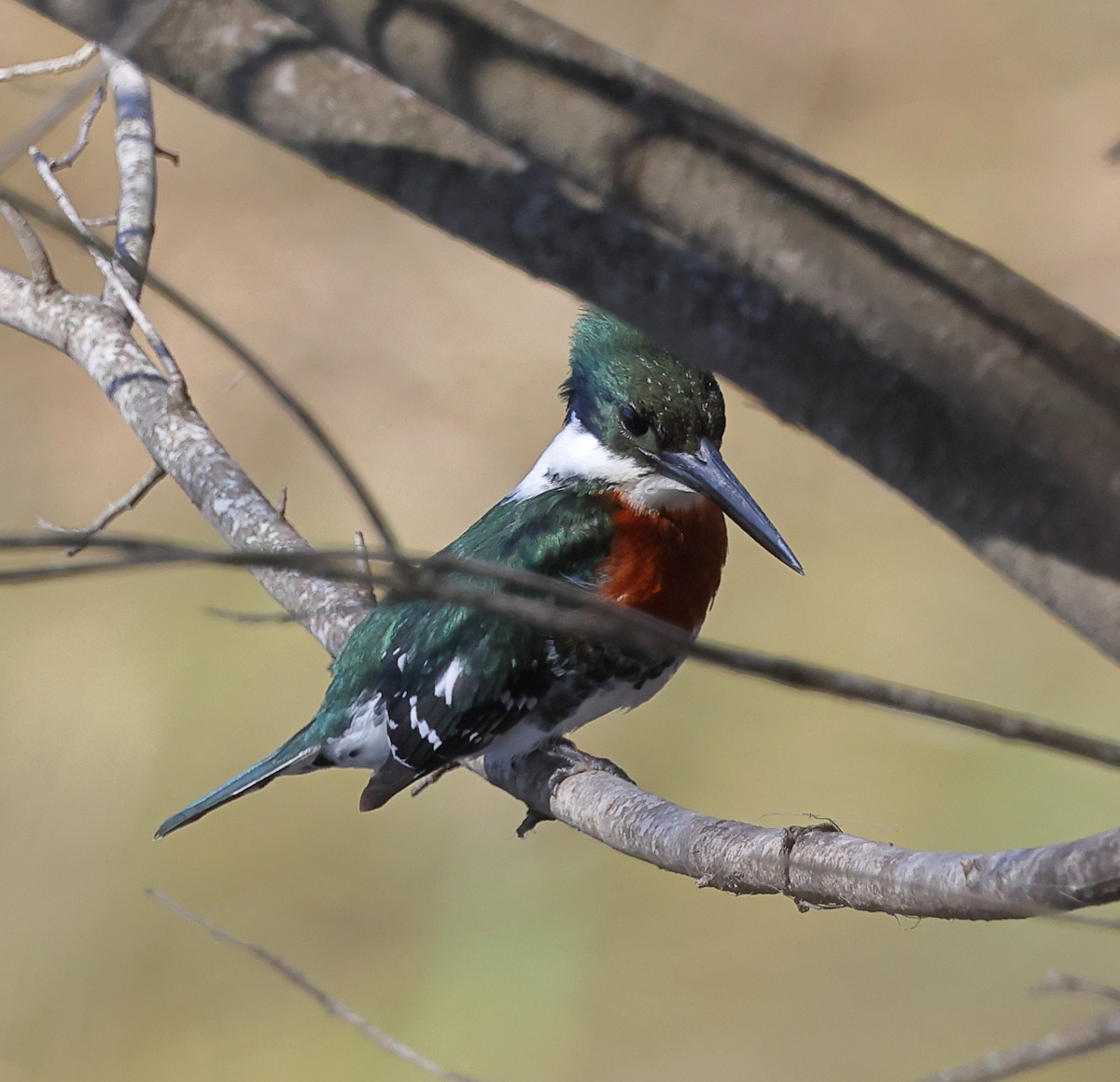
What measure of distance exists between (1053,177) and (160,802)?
3.18 m

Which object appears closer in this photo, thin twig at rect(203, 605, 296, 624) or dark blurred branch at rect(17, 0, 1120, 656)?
dark blurred branch at rect(17, 0, 1120, 656)

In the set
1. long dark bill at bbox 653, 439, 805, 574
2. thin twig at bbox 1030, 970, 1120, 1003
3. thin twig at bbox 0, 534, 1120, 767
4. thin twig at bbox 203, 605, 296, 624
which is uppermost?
long dark bill at bbox 653, 439, 805, 574

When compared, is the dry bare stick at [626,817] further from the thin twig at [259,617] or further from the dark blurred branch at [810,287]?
the dark blurred branch at [810,287]

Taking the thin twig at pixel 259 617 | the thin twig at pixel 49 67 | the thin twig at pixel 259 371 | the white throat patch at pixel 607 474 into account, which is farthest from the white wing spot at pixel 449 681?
the thin twig at pixel 259 371

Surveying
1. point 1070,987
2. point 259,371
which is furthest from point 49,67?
point 1070,987

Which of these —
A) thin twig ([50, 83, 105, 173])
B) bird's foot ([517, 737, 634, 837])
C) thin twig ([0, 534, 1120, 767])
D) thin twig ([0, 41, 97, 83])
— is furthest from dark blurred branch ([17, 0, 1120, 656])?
thin twig ([50, 83, 105, 173])

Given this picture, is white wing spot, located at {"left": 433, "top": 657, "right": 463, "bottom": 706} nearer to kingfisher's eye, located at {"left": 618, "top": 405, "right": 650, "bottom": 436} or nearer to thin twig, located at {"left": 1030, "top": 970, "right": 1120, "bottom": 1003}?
kingfisher's eye, located at {"left": 618, "top": 405, "right": 650, "bottom": 436}

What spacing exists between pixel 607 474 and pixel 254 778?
564 millimetres

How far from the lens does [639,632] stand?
19.5 inches

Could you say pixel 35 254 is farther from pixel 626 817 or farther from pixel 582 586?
pixel 626 817

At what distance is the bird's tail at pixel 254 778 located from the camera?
163 centimetres

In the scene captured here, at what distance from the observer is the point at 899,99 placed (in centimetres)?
441

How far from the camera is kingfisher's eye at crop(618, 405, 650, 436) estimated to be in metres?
1.62

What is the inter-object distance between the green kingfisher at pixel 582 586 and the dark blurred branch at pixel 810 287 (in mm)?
967
